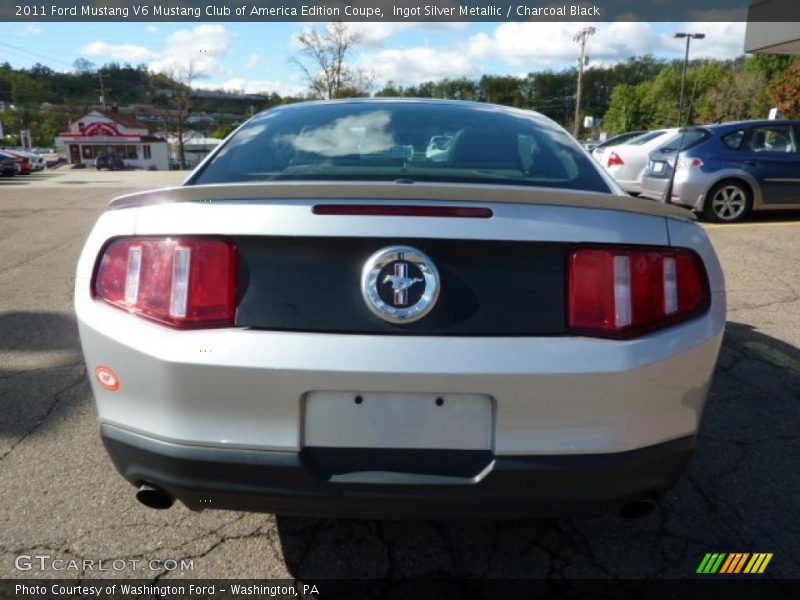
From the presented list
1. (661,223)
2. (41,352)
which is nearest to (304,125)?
(661,223)

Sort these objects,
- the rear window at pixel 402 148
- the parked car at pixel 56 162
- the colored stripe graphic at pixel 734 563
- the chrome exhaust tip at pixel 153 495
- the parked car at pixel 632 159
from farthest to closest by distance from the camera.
Answer: the parked car at pixel 56 162, the parked car at pixel 632 159, the rear window at pixel 402 148, the colored stripe graphic at pixel 734 563, the chrome exhaust tip at pixel 153 495

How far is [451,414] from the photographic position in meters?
1.59

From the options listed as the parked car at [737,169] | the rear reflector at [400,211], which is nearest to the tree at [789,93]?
the parked car at [737,169]

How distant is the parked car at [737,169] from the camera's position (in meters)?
8.91

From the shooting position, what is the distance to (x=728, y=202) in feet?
29.9

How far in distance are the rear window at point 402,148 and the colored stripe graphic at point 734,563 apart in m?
1.35

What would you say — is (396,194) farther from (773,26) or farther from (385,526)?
(773,26)

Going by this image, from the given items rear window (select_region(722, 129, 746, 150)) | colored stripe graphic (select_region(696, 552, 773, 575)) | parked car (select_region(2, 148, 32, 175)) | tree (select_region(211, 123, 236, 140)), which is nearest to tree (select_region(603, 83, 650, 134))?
tree (select_region(211, 123, 236, 140))

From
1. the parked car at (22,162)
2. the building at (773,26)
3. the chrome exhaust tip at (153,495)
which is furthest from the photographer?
the parked car at (22,162)

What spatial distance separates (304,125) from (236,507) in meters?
1.69

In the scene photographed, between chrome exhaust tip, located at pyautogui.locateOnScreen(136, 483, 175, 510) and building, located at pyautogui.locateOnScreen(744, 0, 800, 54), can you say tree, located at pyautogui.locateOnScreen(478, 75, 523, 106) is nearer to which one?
building, located at pyautogui.locateOnScreen(744, 0, 800, 54)

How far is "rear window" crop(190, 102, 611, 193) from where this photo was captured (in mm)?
2268

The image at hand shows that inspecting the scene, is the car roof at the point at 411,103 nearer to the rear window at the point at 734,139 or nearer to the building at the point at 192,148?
the rear window at the point at 734,139

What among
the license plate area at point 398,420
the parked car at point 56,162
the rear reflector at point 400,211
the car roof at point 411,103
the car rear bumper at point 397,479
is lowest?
the parked car at point 56,162
